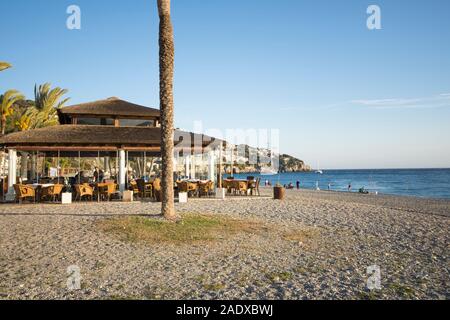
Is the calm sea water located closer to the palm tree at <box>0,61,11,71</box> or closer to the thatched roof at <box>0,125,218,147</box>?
the thatched roof at <box>0,125,218,147</box>

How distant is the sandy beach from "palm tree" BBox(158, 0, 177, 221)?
2328 millimetres

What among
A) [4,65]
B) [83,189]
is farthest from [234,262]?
[4,65]

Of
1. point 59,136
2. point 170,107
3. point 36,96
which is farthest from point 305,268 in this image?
point 36,96

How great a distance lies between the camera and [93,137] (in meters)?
17.7

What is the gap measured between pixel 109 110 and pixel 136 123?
189 centimetres

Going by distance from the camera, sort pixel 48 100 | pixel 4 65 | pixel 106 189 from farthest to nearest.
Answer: pixel 48 100, pixel 4 65, pixel 106 189

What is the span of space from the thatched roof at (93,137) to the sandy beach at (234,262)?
6582 millimetres

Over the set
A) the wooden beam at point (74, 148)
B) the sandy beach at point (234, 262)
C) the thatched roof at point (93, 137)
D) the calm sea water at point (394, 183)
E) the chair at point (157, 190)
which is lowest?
the calm sea water at point (394, 183)

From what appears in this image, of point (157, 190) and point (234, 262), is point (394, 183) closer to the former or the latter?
point (157, 190)

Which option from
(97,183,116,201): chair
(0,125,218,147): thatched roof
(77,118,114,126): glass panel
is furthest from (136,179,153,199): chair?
(77,118,114,126): glass panel

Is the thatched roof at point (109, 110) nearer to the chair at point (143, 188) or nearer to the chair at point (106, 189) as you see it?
the chair at point (143, 188)

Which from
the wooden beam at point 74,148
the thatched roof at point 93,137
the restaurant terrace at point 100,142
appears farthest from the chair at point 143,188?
the thatched roof at point 93,137

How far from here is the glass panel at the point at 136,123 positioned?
21.4 m

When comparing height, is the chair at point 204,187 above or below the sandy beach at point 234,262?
above
